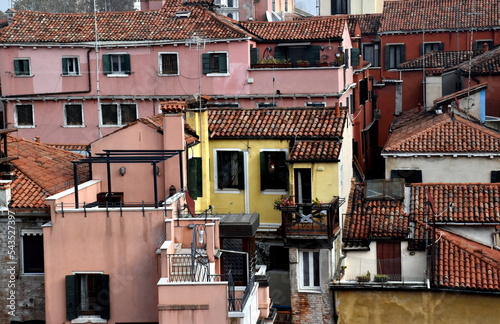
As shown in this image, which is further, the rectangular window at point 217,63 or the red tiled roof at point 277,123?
the rectangular window at point 217,63

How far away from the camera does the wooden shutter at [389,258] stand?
87.6 ft

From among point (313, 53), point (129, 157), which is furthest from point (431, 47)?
point (129, 157)

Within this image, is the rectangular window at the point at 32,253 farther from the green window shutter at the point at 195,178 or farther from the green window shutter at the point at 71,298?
the green window shutter at the point at 195,178

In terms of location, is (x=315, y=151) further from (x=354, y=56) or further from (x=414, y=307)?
(x=354, y=56)

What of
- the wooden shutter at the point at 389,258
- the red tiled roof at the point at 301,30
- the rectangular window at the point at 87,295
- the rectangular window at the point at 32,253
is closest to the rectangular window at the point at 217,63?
the red tiled roof at the point at 301,30

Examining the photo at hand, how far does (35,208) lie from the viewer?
74.4ft

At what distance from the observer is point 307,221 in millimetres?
26125

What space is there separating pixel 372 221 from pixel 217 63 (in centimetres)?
1449

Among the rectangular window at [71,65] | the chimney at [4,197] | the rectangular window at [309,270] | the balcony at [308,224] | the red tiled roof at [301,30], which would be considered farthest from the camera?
the rectangular window at [71,65]

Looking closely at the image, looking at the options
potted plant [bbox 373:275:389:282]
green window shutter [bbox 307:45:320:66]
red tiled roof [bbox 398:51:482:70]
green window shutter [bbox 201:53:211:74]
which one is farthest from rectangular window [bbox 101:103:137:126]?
potted plant [bbox 373:275:389:282]

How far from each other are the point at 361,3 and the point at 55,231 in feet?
159

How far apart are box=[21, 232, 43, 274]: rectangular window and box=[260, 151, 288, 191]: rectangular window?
24.1ft

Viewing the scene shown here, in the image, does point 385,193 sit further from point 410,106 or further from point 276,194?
point 410,106

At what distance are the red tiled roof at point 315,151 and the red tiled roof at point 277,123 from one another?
23 centimetres
